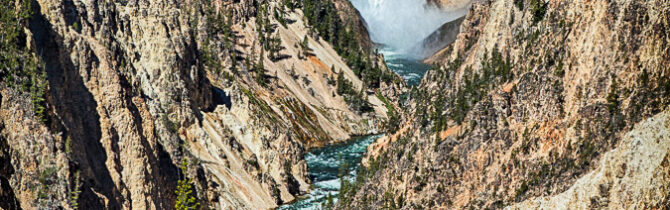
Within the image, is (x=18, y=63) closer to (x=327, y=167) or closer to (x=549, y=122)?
(x=549, y=122)

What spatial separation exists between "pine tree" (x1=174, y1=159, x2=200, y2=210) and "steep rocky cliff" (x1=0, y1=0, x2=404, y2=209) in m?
0.72

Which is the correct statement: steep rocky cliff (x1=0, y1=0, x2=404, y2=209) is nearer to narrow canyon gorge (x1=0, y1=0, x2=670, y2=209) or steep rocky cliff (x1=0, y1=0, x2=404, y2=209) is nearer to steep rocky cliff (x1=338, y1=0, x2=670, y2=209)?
narrow canyon gorge (x1=0, y1=0, x2=670, y2=209)

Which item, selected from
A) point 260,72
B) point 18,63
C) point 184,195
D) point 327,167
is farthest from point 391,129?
point 260,72

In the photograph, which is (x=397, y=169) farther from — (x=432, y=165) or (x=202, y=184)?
(x=202, y=184)

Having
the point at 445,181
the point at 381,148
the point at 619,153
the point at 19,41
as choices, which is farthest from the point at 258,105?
the point at 619,153

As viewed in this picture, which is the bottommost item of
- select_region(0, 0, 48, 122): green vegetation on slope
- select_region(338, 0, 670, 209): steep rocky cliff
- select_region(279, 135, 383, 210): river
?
select_region(279, 135, 383, 210): river

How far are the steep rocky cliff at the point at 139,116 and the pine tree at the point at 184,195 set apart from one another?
2.35 feet

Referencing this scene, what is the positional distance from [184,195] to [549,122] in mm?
38061

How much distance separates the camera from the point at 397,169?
94.4 m

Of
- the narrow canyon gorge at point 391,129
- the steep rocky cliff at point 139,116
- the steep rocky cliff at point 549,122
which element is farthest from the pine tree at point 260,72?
the steep rocky cliff at point 549,122

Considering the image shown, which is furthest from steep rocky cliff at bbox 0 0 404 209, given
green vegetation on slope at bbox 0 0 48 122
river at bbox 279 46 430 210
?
river at bbox 279 46 430 210

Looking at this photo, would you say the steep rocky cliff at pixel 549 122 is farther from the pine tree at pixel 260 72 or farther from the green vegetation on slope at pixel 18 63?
the pine tree at pixel 260 72

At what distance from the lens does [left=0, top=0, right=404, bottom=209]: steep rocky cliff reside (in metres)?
66.4

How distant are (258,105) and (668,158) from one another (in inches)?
3764
